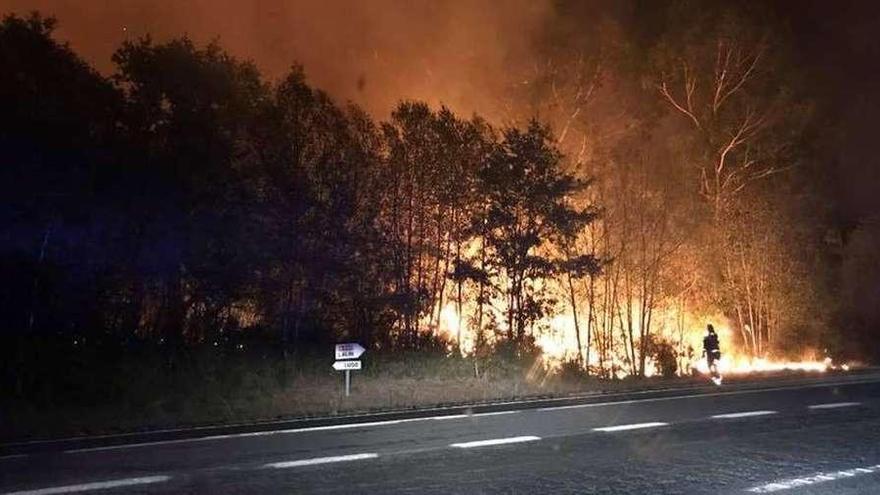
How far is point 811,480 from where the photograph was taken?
7.16 meters

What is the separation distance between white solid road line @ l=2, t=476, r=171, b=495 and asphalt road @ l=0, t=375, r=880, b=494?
22 millimetres

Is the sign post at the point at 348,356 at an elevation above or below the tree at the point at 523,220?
below

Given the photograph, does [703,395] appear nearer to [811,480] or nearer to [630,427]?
[630,427]

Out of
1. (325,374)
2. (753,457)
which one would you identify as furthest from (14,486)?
(325,374)

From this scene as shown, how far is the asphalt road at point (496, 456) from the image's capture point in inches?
276

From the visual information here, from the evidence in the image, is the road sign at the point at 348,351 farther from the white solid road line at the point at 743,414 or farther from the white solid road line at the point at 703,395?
the white solid road line at the point at 743,414

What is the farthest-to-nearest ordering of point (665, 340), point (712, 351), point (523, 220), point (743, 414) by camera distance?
1. point (665, 340)
2. point (712, 351)
3. point (523, 220)
4. point (743, 414)

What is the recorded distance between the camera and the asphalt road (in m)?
7.01

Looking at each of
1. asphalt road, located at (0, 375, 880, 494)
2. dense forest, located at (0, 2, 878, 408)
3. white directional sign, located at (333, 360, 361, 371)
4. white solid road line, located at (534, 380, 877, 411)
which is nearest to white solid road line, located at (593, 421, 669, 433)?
asphalt road, located at (0, 375, 880, 494)

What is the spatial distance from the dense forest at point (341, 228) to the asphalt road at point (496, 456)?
19.3 ft

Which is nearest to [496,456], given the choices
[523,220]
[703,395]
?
[703,395]

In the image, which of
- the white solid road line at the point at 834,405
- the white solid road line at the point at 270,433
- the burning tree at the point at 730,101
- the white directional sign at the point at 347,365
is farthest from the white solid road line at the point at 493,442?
the burning tree at the point at 730,101

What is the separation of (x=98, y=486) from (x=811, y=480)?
6.45 m

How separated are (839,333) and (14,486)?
3178 cm
